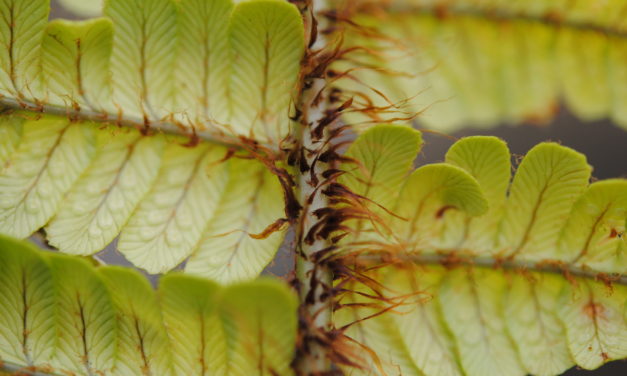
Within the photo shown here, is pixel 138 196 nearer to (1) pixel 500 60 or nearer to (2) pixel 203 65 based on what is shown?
(2) pixel 203 65

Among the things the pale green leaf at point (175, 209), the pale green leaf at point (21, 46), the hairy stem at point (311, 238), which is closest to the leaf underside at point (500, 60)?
the hairy stem at point (311, 238)

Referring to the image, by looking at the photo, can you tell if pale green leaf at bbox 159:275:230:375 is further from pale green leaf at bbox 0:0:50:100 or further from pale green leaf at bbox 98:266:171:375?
pale green leaf at bbox 0:0:50:100

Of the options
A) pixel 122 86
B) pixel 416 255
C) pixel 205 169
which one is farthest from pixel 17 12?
pixel 416 255

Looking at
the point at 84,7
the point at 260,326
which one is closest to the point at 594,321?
the point at 260,326

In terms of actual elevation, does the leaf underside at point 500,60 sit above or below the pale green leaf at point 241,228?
above

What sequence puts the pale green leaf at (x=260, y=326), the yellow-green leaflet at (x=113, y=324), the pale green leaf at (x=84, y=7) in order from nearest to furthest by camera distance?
the pale green leaf at (x=260, y=326) < the yellow-green leaflet at (x=113, y=324) < the pale green leaf at (x=84, y=7)

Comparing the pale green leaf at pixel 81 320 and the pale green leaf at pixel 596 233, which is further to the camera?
the pale green leaf at pixel 596 233

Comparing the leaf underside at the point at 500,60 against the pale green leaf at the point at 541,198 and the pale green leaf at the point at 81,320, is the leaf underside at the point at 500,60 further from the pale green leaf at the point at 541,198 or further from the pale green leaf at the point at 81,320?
the pale green leaf at the point at 81,320
